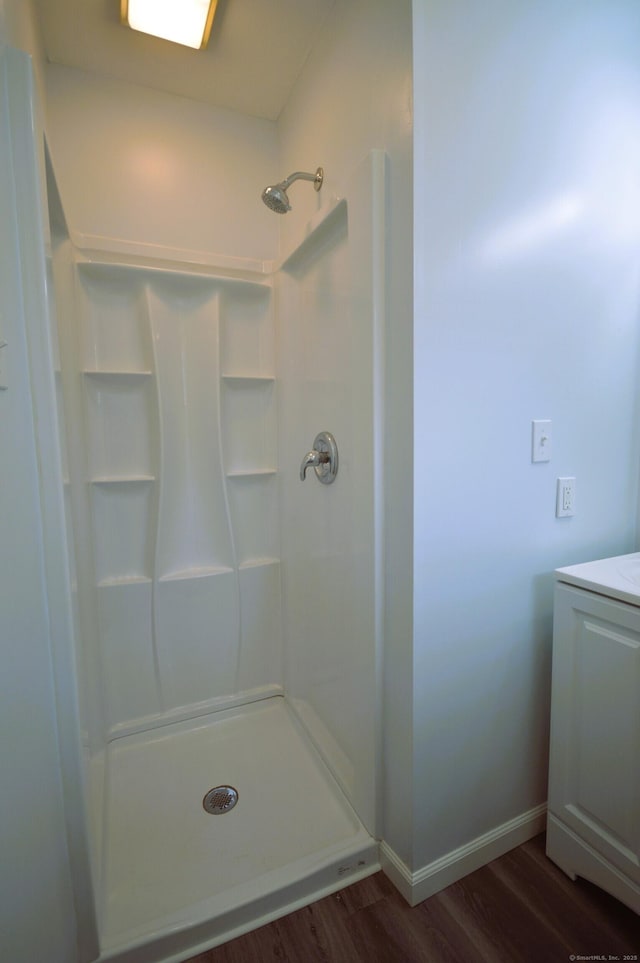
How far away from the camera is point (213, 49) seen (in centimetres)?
145

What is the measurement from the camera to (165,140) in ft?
5.45

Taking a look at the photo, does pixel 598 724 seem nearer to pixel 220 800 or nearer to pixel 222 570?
pixel 220 800

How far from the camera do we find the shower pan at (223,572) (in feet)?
3.85

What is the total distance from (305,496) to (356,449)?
553 millimetres

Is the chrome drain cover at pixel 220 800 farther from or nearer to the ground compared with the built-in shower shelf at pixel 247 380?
nearer to the ground

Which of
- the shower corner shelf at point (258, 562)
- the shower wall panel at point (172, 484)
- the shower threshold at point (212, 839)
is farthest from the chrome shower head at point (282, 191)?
the shower threshold at point (212, 839)

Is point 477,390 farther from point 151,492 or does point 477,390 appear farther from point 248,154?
point 248,154

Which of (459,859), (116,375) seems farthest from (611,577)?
(116,375)

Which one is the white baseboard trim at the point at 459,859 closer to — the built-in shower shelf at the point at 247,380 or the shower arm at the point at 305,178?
the built-in shower shelf at the point at 247,380

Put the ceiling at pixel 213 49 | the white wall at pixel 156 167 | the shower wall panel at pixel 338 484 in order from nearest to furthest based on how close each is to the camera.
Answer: the shower wall panel at pixel 338 484
the ceiling at pixel 213 49
the white wall at pixel 156 167

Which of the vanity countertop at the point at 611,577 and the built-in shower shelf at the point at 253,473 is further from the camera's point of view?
the built-in shower shelf at the point at 253,473

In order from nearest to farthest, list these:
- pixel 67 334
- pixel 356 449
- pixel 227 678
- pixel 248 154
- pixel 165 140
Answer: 1. pixel 356 449
2. pixel 67 334
3. pixel 165 140
4. pixel 248 154
5. pixel 227 678

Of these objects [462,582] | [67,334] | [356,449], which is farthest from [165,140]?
[462,582]

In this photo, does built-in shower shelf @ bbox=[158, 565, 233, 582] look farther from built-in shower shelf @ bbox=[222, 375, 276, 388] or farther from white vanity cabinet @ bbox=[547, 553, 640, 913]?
white vanity cabinet @ bbox=[547, 553, 640, 913]
